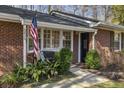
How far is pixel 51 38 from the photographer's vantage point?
1515 cm

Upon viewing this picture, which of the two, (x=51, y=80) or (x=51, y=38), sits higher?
(x=51, y=38)

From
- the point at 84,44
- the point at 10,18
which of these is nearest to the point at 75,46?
the point at 84,44

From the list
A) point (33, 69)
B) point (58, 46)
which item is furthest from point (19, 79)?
point (58, 46)

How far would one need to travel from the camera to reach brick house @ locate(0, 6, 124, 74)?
38.0 feet

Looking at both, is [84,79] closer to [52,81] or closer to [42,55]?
[52,81]

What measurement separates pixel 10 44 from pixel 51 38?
385 cm

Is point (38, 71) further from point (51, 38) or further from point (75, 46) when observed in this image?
point (75, 46)

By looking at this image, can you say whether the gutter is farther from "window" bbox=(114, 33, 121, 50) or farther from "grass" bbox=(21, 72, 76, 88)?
"grass" bbox=(21, 72, 76, 88)

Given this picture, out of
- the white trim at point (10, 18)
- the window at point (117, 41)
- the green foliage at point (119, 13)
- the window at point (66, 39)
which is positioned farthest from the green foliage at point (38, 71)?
the green foliage at point (119, 13)

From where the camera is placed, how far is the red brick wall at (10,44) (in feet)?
37.8

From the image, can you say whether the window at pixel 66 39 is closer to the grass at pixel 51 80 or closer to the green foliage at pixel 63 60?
the green foliage at pixel 63 60

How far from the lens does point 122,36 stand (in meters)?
21.0

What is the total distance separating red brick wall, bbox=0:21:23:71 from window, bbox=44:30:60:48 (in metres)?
2.81

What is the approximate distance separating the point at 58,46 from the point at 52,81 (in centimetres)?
524
